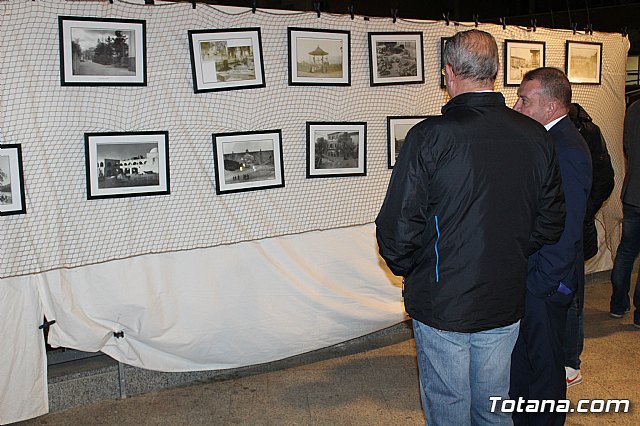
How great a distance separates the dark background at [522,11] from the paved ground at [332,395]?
28.5 feet

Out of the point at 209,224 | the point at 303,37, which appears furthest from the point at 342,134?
the point at 209,224

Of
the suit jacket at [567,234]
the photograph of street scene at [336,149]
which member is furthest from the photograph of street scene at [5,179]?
the suit jacket at [567,234]

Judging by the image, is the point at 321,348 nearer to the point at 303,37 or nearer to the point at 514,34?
the point at 303,37

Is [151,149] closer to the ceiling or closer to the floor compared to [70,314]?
closer to the ceiling

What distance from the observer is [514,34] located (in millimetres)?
4828

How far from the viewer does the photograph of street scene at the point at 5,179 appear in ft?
10.3

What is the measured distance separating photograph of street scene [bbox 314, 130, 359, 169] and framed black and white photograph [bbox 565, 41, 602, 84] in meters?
2.10

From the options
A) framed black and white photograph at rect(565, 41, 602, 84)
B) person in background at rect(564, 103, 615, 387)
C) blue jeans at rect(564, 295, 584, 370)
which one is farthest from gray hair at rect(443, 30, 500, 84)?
framed black and white photograph at rect(565, 41, 602, 84)

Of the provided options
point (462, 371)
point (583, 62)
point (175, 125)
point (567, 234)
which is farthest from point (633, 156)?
point (175, 125)

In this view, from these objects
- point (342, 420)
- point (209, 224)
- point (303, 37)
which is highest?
point (303, 37)

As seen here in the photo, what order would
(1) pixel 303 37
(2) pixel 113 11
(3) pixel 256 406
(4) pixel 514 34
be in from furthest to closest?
(4) pixel 514 34 < (1) pixel 303 37 < (3) pixel 256 406 < (2) pixel 113 11

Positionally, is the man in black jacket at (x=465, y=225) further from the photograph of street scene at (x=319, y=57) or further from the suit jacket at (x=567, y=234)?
the photograph of street scene at (x=319, y=57)

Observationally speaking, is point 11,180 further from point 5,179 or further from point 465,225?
point 465,225

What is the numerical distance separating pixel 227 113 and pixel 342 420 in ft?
6.08
